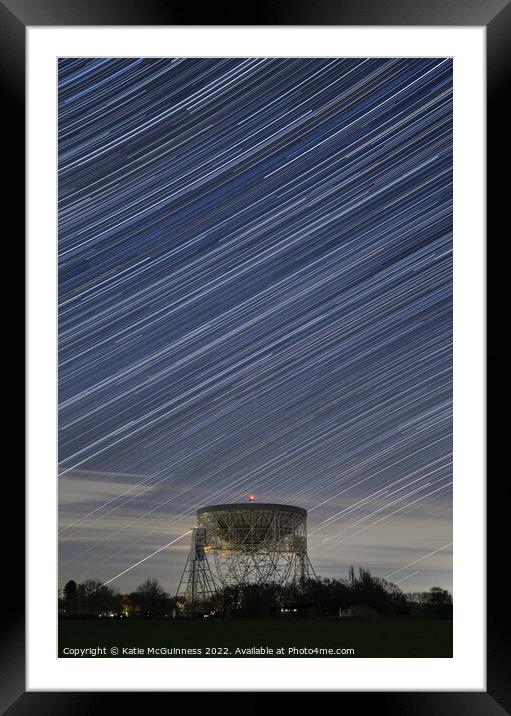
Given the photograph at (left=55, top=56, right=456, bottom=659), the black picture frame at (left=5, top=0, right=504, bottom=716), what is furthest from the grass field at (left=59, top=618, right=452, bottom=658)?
the black picture frame at (left=5, top=0, right=504, bottom=716)

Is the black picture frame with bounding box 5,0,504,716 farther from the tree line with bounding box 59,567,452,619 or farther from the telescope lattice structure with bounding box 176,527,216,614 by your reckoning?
the telescope lattice structure with bounding box 176,527,216,614

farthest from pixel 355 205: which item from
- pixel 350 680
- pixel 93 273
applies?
pixel 350 680

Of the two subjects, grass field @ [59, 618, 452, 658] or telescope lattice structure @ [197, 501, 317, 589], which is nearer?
grass field @ [59, 618, 452, 658]

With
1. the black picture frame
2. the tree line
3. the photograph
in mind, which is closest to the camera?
the black picture frame

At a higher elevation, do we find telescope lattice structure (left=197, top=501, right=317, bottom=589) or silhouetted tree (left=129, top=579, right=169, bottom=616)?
telescope lattice structure (left=197, top=501, right=317, bottom=589)
